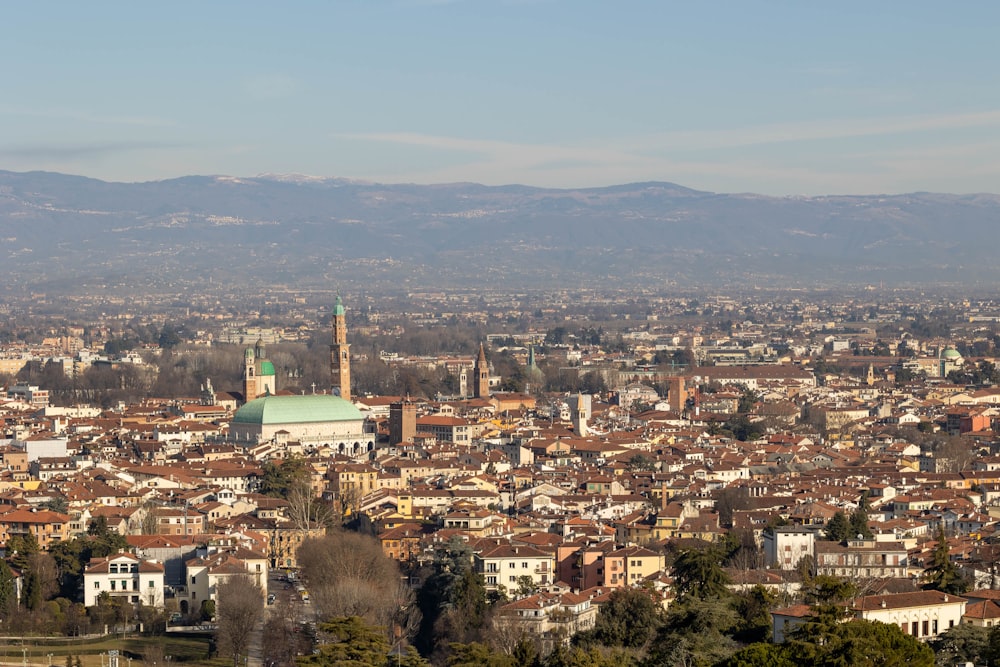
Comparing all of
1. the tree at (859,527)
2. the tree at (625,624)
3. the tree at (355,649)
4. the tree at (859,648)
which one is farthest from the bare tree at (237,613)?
the tree at (859,648)

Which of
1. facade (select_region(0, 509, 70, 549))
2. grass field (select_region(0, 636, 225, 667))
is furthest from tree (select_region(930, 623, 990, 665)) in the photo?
facade (select_region(0, 509, 70, 549))

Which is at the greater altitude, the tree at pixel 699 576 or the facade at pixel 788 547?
the tree at pixel 699 576

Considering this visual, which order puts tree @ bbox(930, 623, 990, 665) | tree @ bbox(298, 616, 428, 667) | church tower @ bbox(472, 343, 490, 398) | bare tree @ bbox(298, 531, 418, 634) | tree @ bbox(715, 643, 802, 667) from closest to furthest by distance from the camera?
tree @ bbox(715, 643, 802, 667) → tree @ bbox(930, 623, 990, 665) → tree @ bbox(298, 616, 428, 667) → bare tree @ bbox(298, 531, 418, 634) → church tower @ bbox(472, 343, 490, 398)

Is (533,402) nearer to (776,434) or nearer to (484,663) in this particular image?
(776,434)

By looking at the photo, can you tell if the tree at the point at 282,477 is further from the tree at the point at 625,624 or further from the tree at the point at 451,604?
the tree at the point at 625,624

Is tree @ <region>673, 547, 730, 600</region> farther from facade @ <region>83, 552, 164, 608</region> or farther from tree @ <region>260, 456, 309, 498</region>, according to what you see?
tree @ <region>260, 456, 309, 498</region>

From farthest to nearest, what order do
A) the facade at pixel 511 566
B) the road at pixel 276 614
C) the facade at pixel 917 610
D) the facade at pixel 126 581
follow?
1. the facade at pixel 126 581
2. the facade at pixel 511 566
3. the road at pixel 276 614
4. the facade at pixel 917 610

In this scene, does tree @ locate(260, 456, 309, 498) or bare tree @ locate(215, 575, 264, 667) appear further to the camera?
tree @ locate(260, 456, 309, 498)
